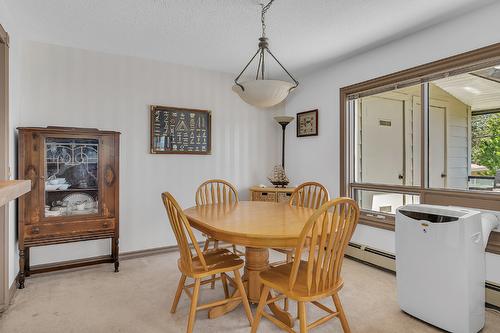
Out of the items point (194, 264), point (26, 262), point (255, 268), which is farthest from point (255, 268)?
point (26, 262)

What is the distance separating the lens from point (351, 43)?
3123mm

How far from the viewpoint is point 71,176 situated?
2988mm

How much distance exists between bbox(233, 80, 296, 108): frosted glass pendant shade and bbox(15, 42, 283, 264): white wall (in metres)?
1.89

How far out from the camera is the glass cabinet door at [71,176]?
287 cm

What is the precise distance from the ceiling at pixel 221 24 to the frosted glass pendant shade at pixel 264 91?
72 cm

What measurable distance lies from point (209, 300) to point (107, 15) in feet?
8.23

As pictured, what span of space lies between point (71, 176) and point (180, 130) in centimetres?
134

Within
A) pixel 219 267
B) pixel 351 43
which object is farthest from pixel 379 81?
pixel 219 267

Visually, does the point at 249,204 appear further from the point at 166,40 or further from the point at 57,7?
the point at 57,7

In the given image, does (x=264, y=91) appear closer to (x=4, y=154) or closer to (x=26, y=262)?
(x=4, y=154)

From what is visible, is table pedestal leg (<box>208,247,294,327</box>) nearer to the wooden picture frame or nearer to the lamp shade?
the wooden picture frame

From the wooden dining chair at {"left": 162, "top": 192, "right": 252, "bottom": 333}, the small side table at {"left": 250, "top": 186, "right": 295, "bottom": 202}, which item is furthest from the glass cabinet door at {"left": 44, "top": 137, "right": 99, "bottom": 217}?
the small side table at {"left": 250, "top": 186, "right": 295, "bottom": 202}

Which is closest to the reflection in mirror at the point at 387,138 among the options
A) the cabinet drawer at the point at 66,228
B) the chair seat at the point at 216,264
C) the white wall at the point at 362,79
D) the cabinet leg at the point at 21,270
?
the white wall at the point at 362,79

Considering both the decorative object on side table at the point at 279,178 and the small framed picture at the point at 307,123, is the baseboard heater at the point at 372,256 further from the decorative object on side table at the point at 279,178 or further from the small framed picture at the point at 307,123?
the small framed picture at the point at 307,123
